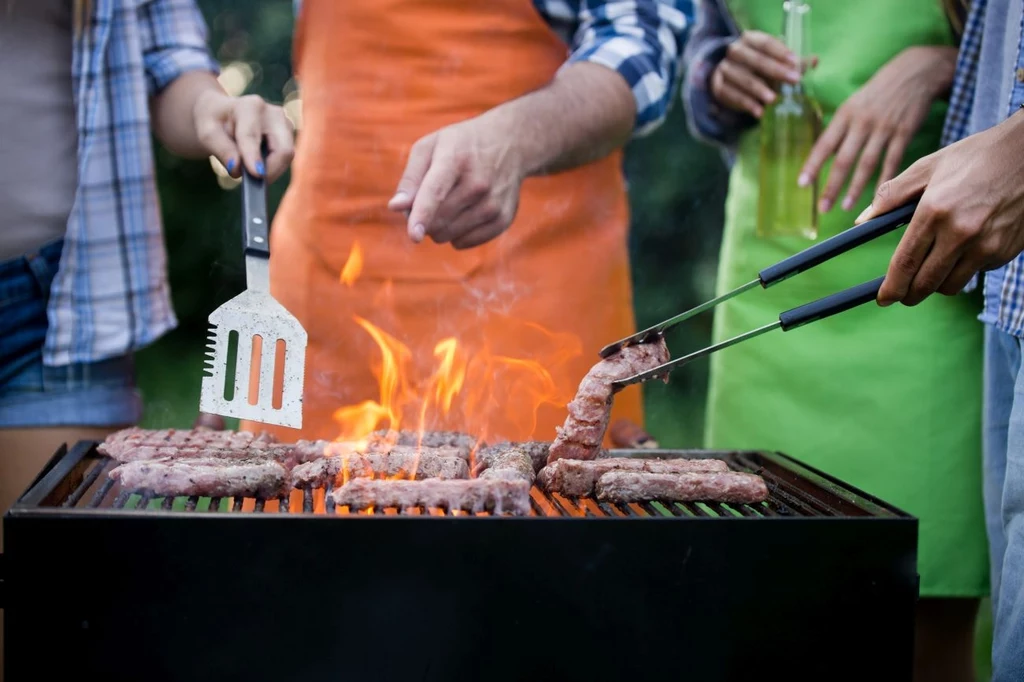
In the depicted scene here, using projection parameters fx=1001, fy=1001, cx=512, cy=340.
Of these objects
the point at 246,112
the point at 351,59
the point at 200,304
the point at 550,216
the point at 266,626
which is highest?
the point at 351,59

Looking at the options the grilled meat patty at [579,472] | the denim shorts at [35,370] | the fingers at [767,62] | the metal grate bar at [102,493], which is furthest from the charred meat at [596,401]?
the denim shorts at [35,370]

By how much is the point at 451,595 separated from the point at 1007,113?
8.08 ft

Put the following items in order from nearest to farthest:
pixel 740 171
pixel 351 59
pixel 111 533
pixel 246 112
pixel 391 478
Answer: pixel 111 533, pixel 391 478, pixel 246 112, pixel 351 59, pixel 740 171

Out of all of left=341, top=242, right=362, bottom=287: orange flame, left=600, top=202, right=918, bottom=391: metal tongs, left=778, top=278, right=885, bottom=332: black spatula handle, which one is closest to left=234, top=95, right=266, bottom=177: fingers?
left=341, top=242, right=362, bottom=287: orange flame

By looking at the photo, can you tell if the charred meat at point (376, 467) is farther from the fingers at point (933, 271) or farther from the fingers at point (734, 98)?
the fingers at point (734, 98)

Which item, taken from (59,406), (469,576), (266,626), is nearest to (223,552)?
(266,626)

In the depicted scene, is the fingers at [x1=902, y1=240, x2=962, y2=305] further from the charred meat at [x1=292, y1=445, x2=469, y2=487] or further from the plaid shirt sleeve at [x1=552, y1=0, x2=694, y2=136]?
the plaid shirt sleeve at [x1=552, y1=0, x2=694, y2=136]

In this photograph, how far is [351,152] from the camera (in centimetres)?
396

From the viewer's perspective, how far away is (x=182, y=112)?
12.6 feet

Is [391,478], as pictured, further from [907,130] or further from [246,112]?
[907,130]

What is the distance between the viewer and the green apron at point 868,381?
4070 mm

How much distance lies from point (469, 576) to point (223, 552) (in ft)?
1.85

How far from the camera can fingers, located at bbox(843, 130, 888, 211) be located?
157 inches

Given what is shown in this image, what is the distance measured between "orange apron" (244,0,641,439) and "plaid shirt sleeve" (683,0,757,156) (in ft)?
1.32
